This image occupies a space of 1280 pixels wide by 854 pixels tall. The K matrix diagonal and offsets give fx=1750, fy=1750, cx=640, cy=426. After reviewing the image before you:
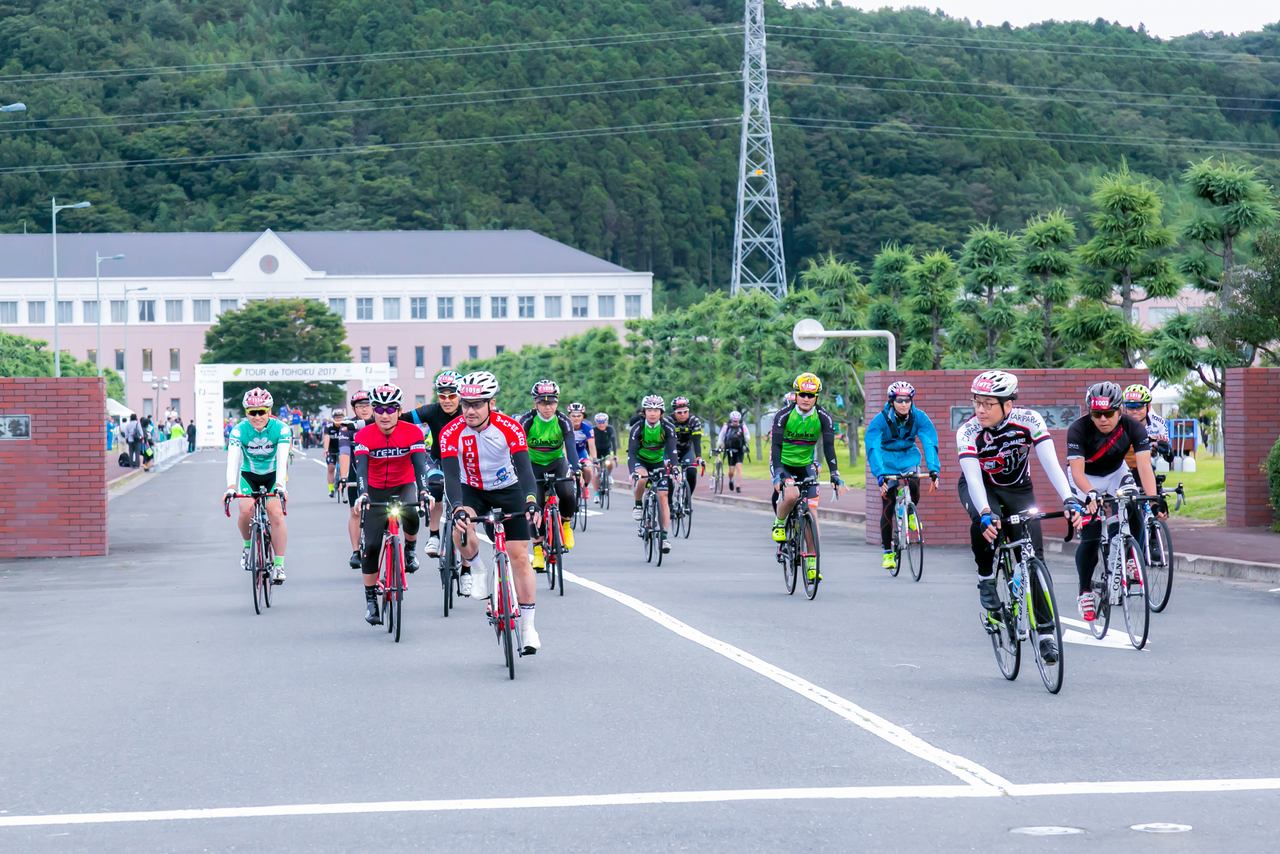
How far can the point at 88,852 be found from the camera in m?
6.00

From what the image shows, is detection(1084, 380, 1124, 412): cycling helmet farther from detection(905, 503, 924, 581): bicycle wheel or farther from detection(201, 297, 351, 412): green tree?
detection(201, 297, 351, 412): green tree

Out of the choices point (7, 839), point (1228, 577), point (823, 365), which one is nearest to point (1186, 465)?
point (823, 365)

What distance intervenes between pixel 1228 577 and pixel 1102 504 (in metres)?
6.15

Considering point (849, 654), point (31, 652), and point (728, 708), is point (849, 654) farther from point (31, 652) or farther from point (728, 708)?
point (31, 652)

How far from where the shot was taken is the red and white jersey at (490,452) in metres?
10.5

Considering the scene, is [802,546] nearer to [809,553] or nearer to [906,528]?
[809,553]

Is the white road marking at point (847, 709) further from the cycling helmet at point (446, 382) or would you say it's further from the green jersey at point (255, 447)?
the green jersey at point (255, 447)

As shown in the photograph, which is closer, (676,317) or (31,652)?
(31,652)

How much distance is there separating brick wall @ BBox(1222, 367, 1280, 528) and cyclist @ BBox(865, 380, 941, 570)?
6.81 m

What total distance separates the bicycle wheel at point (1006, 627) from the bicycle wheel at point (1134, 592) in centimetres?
164

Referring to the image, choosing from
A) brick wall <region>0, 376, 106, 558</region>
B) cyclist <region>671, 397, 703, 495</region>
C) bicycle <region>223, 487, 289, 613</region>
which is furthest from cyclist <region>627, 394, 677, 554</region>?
brick wall <region>0, 376, 106, 558</region>

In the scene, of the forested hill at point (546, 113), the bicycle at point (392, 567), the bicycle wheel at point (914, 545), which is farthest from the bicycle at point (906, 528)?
the forested hill at point (546, 113)

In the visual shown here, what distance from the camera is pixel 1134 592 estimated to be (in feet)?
37.6

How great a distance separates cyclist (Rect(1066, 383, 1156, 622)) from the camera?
1167 centimetres
